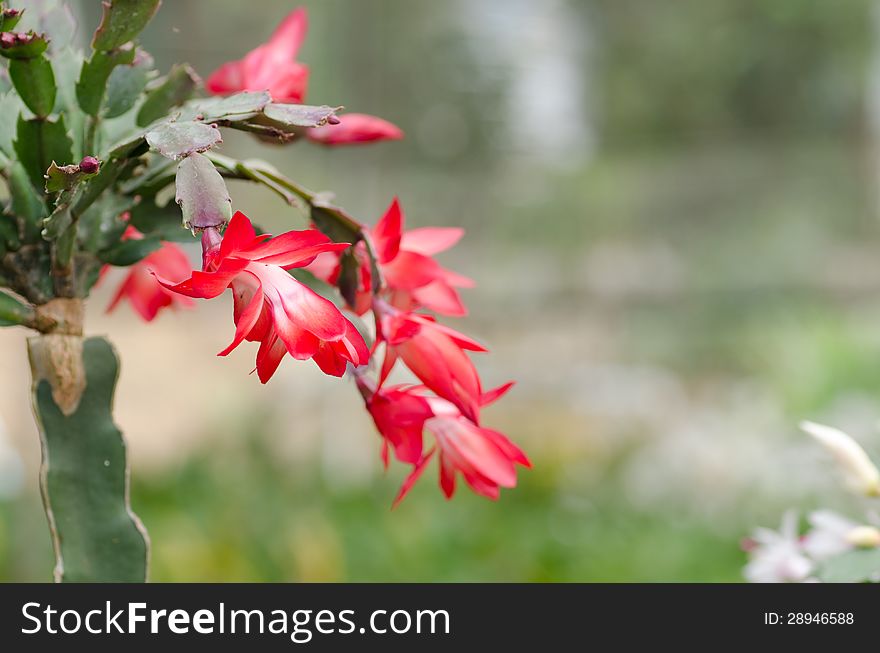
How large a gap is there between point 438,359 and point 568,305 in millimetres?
3452

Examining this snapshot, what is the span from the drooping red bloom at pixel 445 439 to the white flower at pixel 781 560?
191 millimetres

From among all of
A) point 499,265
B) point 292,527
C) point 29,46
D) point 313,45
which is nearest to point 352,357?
point 29,46

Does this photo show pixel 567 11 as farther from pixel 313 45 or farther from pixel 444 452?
pixel 444 452

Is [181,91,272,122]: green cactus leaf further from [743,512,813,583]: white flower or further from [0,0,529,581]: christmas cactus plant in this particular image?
[743,512,813,583]: white flower

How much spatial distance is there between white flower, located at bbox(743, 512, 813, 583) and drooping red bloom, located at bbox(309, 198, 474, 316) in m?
0.23

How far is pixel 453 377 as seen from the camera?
365 millimetres

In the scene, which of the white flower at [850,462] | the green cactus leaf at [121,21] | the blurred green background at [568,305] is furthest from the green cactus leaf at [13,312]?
the blurred green background at [568,305]

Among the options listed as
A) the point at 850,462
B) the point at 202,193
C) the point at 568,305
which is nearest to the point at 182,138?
the point at 202,193

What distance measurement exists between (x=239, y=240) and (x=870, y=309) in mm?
3969

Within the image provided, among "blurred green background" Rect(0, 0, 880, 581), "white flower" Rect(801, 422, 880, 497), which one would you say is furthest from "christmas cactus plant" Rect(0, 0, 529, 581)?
"blurred green background" Rect(0, 0, 880, 581)

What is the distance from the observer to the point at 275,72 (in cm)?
44

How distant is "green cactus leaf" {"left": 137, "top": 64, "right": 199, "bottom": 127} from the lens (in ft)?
1.31

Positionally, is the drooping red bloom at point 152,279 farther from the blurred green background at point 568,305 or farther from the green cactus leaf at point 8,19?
the blurred green background at point 568,305

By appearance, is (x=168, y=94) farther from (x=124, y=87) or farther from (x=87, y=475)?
(x=87, y=475)
